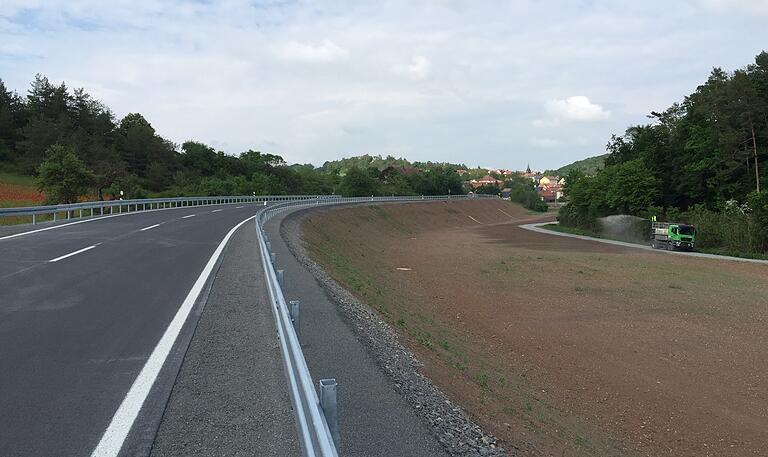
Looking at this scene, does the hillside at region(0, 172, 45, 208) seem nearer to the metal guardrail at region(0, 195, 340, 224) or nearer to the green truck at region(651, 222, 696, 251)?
the metal guardrail at region(0, 195, 340, 224)

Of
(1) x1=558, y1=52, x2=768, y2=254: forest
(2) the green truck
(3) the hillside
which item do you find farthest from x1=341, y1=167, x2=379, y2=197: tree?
(2) the green truck

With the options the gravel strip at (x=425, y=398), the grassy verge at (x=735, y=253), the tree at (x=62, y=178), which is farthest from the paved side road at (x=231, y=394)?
the grassy verge at (x=735, y=253)

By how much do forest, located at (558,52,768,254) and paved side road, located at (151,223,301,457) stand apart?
150ft

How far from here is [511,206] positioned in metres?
132

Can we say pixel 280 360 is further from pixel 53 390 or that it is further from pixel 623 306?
pixel 623 306

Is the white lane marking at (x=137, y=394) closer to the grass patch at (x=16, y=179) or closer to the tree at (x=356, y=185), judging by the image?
the grass patch at (x=16, y=179)

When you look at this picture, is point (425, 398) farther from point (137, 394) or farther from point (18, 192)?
point (18, 192)

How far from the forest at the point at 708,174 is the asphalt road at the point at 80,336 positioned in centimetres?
4580

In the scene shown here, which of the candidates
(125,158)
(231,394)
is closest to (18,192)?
(125,158)

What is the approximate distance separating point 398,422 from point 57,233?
1862 cm

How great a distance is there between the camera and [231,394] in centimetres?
510

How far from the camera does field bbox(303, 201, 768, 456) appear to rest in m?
8.38

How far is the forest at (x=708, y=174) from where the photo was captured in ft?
151

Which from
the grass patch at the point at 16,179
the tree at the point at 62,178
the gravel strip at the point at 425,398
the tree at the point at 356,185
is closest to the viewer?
the gravel strip at the point at 425,398
